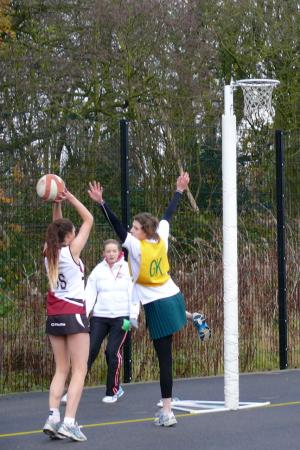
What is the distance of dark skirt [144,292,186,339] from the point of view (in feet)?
31.4

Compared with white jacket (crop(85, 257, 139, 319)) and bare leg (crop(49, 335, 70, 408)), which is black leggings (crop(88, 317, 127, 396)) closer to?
white jacket (crop(85, 257, 139, 319))

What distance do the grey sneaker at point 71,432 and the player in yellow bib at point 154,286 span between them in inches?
36.6

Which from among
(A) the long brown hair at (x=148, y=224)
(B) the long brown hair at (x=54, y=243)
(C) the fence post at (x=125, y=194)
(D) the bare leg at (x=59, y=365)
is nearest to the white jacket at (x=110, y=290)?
(C) the fence post at (x=125, y=194)

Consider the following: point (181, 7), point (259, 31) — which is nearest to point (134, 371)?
point (181, 7)

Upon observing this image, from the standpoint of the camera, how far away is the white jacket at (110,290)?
1191cm

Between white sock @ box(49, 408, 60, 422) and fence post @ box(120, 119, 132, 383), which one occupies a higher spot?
fence post @ box(120, 119, 132, 383)

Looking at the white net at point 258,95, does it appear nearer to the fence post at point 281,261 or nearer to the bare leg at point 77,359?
the fence post at point 281,261

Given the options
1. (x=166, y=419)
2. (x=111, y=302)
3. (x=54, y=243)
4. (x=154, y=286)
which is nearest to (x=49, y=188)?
(x=54, y=243)

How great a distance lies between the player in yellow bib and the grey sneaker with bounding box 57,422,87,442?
929mm

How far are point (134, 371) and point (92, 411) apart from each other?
7.92 feet

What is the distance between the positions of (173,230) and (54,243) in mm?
4885

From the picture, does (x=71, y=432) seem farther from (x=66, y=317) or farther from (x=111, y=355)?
(x=111, y=355)

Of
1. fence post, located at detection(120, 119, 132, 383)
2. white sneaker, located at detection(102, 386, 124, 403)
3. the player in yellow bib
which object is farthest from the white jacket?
the player in yellow bib

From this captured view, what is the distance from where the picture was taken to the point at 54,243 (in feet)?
30.0
